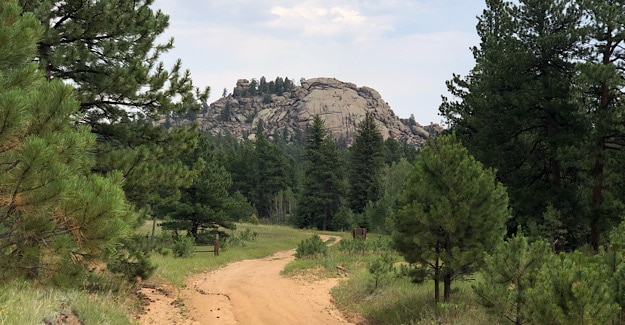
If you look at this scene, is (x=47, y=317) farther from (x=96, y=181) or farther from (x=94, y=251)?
(x=96, y=181)

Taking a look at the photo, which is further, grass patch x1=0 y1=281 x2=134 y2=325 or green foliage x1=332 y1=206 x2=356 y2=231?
green foliage x1=332 y1=206 x2=356 y2=231

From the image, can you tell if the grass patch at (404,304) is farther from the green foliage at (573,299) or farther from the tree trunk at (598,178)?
the tree trunk at (598,178)

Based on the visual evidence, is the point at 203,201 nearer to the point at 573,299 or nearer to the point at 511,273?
the point at 511,273

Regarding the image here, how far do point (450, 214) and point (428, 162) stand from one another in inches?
55.7

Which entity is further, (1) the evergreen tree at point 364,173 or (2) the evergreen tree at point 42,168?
(1) the evergreen tree at point 364,173

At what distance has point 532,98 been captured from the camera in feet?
59.9

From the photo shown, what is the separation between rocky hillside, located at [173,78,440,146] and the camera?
529ft

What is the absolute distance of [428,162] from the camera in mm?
9742

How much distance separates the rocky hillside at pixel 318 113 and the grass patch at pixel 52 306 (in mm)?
145312

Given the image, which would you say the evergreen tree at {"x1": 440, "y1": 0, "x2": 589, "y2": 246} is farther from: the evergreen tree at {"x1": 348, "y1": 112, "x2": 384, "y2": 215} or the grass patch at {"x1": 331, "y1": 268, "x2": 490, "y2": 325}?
the evergreen tree at {"x1": 348, "y1": 112, "x2": 384, "y2": 215}

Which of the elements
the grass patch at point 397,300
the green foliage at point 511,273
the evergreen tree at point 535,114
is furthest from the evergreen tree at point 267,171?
the green foliage at point 511,273

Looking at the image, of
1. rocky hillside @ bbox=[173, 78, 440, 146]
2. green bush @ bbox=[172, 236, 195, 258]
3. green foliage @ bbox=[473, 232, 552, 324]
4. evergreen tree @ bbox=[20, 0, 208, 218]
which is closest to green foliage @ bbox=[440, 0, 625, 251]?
green foliage @ bbox=[473, 232, 552, 324]

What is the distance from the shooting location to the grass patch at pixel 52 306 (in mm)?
4957

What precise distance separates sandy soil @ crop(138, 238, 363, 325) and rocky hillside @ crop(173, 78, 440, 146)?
138422 millimetres
